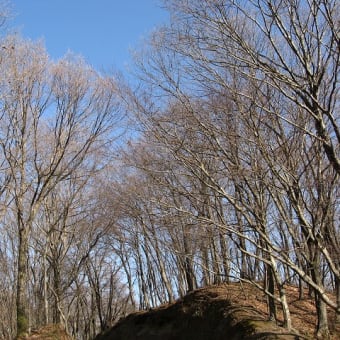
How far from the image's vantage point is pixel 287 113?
28.8ft

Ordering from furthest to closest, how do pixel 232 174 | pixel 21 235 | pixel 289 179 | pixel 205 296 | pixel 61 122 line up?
pixel 61 122, pixel 21 235, pixel 205 296, pixel 232 174, pixel 289 179

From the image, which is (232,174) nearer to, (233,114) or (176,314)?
(233,114)

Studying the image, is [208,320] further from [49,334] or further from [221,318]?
[49,334]

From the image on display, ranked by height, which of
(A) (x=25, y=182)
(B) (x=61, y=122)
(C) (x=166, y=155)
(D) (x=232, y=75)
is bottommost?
(C) (x=166, y=155)

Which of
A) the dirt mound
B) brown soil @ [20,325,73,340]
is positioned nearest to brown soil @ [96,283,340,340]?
the dirt mound

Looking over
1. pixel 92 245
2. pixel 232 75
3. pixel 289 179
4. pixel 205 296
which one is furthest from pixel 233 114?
pixel 92 245

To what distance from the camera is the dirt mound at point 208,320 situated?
1072 cm

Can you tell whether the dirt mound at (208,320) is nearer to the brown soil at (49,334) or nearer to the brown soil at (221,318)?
the brown soil at (221,318)

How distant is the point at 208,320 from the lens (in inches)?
515

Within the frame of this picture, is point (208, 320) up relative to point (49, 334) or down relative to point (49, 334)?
down

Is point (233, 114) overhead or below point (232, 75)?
below

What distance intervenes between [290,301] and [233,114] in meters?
8.35

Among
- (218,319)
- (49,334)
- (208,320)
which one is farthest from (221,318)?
(49,334)

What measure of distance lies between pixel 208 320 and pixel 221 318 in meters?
0.83
